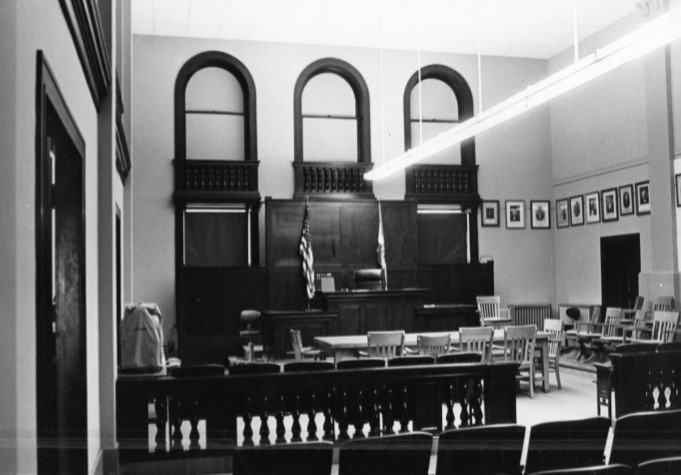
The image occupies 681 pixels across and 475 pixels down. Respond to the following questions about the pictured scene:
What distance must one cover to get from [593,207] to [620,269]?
1.49 m

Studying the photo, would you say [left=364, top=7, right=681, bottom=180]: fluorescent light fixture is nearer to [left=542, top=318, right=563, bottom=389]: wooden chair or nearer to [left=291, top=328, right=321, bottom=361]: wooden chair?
[left=542, top=318, right=563, bottom=389]: wooden chair

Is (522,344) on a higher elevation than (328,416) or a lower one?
higher

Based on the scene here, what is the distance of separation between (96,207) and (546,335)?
21.5 ft

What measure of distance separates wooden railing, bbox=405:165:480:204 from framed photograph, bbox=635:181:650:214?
3502mm

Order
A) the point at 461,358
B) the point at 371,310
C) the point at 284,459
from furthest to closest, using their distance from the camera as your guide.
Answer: the point at 371,310
the point at 461,358
the point at 284,459

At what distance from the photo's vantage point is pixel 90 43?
4.62 meters

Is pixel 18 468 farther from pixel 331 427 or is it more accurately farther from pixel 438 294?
pixel 438 294

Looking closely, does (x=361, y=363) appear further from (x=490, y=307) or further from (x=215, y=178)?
(x=490, y=307)

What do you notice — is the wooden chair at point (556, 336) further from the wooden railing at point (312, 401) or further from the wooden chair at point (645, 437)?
the wooden chair at point (645, 437)

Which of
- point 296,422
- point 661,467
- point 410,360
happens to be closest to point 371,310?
point 410,360

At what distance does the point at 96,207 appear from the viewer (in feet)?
17.6

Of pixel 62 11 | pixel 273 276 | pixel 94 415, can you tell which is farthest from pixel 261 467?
pixel 273 276

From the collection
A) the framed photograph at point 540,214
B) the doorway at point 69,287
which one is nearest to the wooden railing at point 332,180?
the framed photograph at point 540,214

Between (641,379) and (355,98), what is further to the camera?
(355,98)
